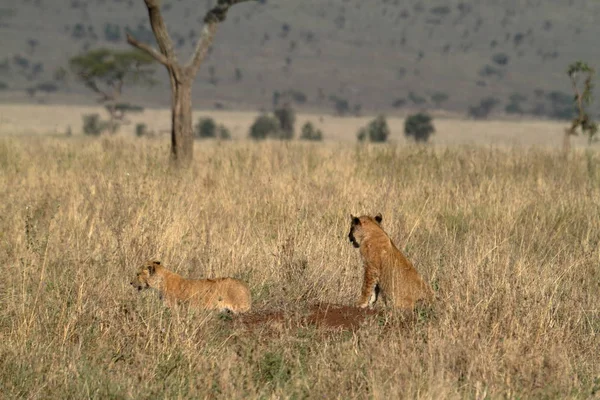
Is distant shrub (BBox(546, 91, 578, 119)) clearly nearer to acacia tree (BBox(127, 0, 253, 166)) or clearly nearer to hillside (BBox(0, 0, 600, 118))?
hillside (BBox(0, 0, 600, 118))

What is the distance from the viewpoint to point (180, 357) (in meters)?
5.96

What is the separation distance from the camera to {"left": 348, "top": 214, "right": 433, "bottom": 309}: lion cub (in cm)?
704

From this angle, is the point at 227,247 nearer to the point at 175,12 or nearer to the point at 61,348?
the point at 61,348

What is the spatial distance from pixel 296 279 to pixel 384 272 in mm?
884

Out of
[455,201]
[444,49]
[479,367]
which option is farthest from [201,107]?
[479,367]

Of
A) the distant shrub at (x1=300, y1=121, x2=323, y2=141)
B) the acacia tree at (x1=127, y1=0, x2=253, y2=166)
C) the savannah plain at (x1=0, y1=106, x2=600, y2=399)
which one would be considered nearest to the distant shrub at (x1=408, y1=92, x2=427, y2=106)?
→ the distant shrub at (x1=300, y1=121, x2=323, y2=141)

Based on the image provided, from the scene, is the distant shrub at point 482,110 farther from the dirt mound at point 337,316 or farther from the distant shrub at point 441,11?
the dirt mound at point 337,316

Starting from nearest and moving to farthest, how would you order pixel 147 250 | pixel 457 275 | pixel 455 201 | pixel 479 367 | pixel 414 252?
pixel 479 367, pixel 457 275, pixel 147 250, pixel 414 252, pixel 455 201

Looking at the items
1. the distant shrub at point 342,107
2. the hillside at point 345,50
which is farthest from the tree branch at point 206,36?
the distant shrub at point 342,107

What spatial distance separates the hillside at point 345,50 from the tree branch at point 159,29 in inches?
3068

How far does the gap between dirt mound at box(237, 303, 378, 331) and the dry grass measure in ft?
0.26

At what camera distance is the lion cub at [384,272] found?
7035mm

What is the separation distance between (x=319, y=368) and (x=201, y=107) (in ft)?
303

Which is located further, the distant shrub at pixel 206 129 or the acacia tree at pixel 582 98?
the distant shrub at pixel 206 129
